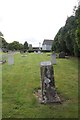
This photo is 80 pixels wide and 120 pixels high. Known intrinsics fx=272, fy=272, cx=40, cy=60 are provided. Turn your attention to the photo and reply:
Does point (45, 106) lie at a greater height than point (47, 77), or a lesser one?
lesser

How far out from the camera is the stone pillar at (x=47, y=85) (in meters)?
10.0

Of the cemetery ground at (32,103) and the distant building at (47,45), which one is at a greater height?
the distant building at (47,45)

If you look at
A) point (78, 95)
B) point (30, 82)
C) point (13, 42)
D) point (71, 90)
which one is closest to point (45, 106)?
point (78, 95)

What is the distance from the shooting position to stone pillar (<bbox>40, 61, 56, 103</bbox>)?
10.0m

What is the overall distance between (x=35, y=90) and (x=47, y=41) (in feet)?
419

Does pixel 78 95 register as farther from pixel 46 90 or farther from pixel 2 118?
pixel 2 118

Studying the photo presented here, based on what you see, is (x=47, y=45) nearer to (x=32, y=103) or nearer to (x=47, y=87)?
(x=47, y=87)

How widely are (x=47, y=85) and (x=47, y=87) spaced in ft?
0.25

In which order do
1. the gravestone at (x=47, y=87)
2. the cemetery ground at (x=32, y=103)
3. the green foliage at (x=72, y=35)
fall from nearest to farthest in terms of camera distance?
1. the cemetery ground at (x=32, y=103)
2. the gravestone at (x=47, y=87)
3. the green foliage at (x=72, y=35)

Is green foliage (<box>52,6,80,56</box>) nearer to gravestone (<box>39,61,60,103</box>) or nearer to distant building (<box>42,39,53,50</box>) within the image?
gravestone (<box>39,61,60,103</box>)

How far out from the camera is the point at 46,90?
1012 centimetres

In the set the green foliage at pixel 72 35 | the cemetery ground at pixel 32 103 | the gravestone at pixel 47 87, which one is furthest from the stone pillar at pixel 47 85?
the green foliage at pixel 72 35

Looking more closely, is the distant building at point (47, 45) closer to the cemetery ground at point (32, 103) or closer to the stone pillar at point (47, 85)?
the cemetery ground at point (32, 103)

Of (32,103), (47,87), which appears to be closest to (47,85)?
(47,87)
